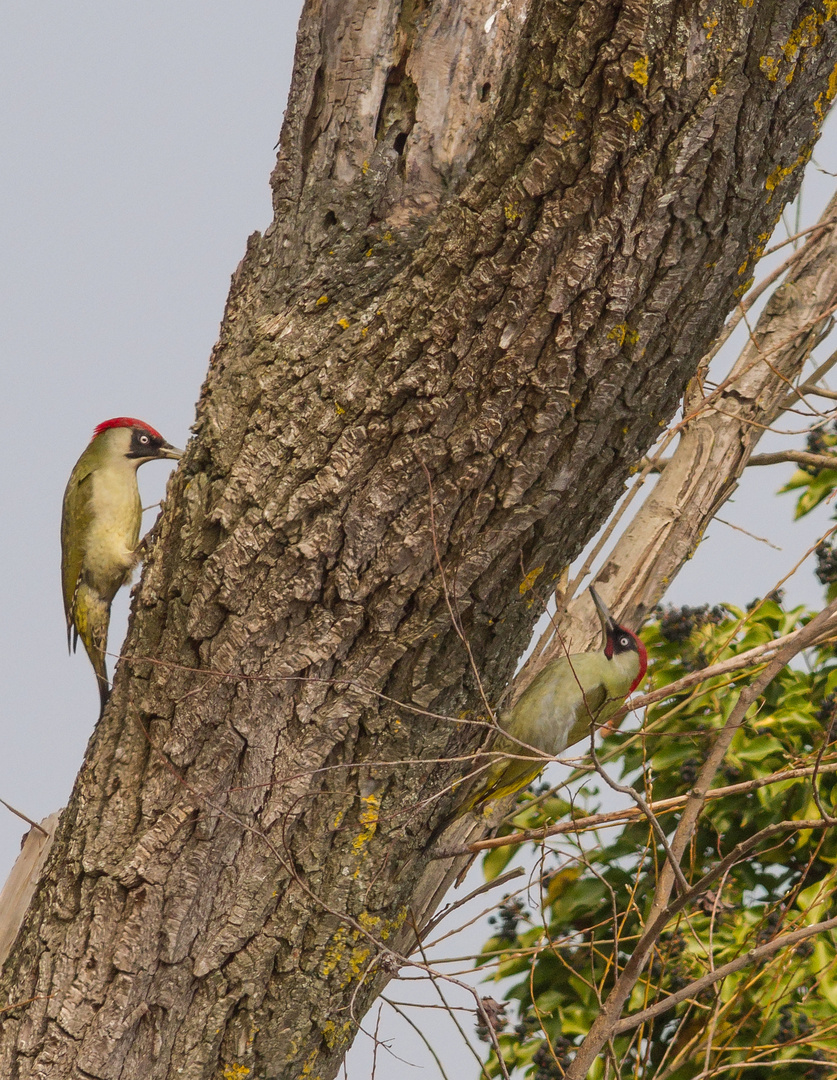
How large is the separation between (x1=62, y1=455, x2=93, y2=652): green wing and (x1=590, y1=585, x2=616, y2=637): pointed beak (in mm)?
1935

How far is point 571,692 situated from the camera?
3.24 meters

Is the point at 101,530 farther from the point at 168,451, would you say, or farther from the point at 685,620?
the point at 685,620

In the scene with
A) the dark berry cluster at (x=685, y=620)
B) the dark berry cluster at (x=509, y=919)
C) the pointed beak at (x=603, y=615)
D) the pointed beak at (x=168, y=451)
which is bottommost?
the dark berry cluster at (x=509, y=919)

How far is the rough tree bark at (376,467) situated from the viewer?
1.70 m

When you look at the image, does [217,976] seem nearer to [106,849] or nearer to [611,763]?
[106,849]

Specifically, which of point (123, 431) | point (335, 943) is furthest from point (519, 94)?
point (123, 431)

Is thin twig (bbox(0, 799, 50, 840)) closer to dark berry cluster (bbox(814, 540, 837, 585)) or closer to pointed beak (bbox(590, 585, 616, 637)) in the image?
pointed beak (bbox(590, 585, 616, 637))

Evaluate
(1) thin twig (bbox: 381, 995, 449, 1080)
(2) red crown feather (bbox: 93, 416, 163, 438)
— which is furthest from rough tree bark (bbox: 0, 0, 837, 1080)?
(2) red crown feather (bbox: 93, 416, 163, 438)

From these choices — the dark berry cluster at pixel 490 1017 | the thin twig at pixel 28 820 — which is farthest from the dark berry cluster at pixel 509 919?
the thin twig at pixel 28 820

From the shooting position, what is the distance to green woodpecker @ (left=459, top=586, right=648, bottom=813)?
127 inches

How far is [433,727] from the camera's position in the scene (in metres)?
2.25

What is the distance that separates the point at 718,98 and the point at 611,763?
281cm

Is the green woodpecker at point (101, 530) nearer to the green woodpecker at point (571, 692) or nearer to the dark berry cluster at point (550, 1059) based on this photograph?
the green woodpecker at point (571, 692)

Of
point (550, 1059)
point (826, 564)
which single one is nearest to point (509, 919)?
point (550, 1059)
